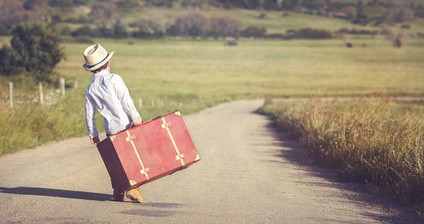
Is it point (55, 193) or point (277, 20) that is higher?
point (55, 193)

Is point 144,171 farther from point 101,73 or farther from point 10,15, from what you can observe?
point 10,15

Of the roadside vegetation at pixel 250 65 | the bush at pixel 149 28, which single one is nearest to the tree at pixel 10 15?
the roadside vegetation at pixel 250 65

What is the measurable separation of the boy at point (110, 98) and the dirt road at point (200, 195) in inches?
26.7

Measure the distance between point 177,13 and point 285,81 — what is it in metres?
65.4

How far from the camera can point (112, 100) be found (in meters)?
9.73

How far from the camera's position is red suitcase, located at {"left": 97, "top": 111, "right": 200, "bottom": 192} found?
9523 mm

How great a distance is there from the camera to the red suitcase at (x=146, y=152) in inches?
375

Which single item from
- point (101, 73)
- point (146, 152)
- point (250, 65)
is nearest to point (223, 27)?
point (250, 65)

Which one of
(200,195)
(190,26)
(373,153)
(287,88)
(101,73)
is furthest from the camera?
(190,26)

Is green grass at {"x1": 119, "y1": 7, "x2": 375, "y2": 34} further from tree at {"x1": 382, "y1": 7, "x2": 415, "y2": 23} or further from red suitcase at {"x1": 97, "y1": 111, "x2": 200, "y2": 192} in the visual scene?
red suitcase at {"x1": 97, "y1": 111, "x2": 200, "y2": 192}

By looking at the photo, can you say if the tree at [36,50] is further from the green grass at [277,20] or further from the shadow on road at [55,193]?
the green grass at [277,20]

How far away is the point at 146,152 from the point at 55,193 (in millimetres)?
1581

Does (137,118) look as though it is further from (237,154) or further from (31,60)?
(31,60)

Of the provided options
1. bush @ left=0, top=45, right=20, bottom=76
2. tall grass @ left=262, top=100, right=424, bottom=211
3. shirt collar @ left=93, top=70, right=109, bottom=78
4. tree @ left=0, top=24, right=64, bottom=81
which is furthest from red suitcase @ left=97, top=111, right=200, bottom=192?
bush @ left=0, top=45, right=20, bottom=76
